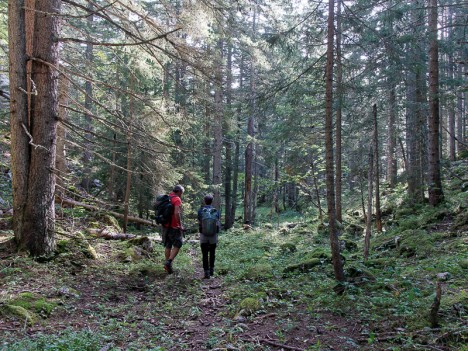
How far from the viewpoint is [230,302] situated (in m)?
6.01

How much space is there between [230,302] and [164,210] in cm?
269

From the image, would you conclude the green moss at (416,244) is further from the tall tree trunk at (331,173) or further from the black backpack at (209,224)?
the black backpack at (209,224)

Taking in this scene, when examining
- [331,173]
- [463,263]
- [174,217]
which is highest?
[331,173]

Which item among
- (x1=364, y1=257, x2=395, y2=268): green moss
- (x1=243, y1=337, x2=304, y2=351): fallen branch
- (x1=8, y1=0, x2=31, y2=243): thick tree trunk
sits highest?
(x1=8, y1=0, x2=31, y2=243): thick tree trunk

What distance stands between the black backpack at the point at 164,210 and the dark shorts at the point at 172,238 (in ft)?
0.82

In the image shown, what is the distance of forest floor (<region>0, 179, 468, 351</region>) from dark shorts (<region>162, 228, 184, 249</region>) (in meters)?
0.62

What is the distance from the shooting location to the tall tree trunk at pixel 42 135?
6.30 m

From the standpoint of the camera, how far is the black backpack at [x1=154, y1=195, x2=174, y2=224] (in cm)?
766

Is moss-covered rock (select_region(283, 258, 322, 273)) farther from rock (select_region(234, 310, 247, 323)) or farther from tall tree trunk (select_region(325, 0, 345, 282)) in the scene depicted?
rock (select_region(234, 310, 247, 323))

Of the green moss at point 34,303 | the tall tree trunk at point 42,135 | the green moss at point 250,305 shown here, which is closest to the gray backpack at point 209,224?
the green moss at point 250,305

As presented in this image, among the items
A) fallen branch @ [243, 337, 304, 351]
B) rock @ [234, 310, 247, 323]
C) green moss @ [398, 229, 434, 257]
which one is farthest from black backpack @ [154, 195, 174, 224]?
green moss @ [398, 229, 434, 257]

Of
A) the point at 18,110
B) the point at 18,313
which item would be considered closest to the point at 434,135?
the point at 18,110

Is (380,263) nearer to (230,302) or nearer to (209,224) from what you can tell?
(230,302)

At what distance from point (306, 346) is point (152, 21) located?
21.1 feet
